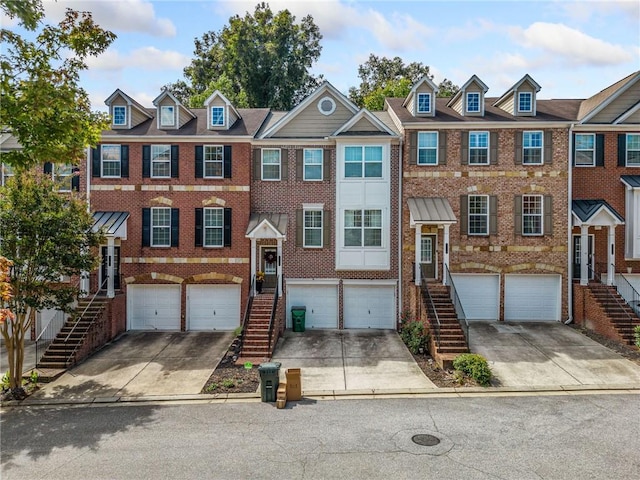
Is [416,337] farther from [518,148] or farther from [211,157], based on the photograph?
[211,157]

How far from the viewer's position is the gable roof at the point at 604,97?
18516 mm

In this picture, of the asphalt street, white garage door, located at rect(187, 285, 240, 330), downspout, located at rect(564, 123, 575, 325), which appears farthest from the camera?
white garage door, located at rect(187, 285, 240, 330)

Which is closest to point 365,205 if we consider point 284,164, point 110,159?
point 284,164

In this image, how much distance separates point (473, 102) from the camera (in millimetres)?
19281

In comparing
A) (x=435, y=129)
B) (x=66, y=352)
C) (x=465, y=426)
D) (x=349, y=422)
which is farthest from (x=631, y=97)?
(x=66, y=352)

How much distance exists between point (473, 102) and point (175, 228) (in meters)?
14.6

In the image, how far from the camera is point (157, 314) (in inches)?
753

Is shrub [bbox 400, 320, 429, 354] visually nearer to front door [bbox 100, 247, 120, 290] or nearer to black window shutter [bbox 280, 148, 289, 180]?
black window shutter [bbox 280, 148, 289, 180]

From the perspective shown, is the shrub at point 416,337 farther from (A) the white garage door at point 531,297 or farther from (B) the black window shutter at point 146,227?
(B) the black window shutter at point 146,227

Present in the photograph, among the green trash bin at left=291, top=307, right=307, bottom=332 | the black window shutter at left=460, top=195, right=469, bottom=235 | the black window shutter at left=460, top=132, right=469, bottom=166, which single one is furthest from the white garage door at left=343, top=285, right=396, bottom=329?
the black window shutter at left=460, top=132, right=469, bottom=166

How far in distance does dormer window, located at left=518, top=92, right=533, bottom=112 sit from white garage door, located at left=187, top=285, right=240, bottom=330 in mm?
15304

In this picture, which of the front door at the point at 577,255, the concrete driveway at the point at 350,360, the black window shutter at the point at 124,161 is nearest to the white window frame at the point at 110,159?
the black window shutter at the point at 124,161

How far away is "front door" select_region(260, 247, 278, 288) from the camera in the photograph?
19.6 meters

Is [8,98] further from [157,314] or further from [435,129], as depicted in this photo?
Result: [435,129]
